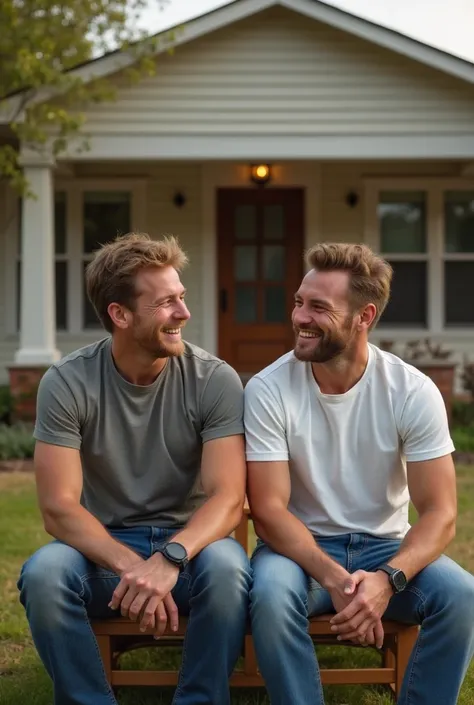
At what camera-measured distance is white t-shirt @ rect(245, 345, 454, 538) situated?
316 centimetres

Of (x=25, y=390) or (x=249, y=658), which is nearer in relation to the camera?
(x=249, y=658)

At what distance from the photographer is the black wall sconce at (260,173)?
10.9 metres

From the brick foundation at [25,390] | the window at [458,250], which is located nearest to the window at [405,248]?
the window at [458,250]

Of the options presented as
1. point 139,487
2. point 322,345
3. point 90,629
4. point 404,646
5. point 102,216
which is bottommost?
point 404,646

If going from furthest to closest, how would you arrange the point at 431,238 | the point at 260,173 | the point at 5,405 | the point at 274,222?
the point at 274,222 → the point at 431,238 → the point at 260,173 → the point at 5,405

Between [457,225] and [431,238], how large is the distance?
367mm

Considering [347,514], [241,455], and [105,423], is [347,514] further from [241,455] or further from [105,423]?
[105,423]

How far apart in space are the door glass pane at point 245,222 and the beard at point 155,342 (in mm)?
8209

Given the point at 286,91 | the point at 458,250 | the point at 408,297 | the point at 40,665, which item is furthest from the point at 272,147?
the point at 40,665

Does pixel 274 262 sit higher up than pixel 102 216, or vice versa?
pixel 102 216

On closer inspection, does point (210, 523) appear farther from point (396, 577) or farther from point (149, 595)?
point (396, 577)

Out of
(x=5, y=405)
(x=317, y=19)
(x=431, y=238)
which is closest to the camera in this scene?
(x=317, y=19)

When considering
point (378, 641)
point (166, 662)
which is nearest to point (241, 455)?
point (378, 641)

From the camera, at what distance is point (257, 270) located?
11305mm
